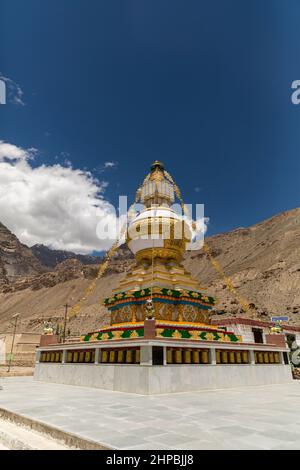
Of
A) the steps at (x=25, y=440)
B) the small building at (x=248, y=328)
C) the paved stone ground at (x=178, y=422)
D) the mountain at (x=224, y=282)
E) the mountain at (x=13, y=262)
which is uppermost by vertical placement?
the mountain at (x=13, y=262)

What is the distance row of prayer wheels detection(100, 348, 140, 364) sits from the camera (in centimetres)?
1312

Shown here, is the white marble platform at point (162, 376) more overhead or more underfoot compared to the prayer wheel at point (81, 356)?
more underfoot

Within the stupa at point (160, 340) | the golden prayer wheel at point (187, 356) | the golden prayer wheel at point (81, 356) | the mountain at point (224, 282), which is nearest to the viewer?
the stupa at point (160, 340)

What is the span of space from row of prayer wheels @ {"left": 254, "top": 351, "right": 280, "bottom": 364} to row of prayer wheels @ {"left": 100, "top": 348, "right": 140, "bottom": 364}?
24.9 feet

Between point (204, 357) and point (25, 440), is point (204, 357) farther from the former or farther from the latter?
point (25, 440)

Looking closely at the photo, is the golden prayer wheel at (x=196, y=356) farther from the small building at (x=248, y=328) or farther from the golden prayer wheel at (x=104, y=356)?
the small building at (x=248, y=328)

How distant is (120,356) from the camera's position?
546 inches

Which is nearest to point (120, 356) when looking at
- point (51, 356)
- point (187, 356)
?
point (187, 356)

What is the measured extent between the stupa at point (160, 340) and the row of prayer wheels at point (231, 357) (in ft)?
0.15

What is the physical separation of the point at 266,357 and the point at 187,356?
6795 millimetres

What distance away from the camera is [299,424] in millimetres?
6613

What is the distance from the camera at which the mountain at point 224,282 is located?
68.2 meters

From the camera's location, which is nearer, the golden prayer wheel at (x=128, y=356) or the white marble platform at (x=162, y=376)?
the white marble platform at (x=162, y=376)

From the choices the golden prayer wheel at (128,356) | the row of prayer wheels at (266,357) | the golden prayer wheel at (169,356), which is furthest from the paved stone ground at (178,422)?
the row of prayer wheels at (266,357)
